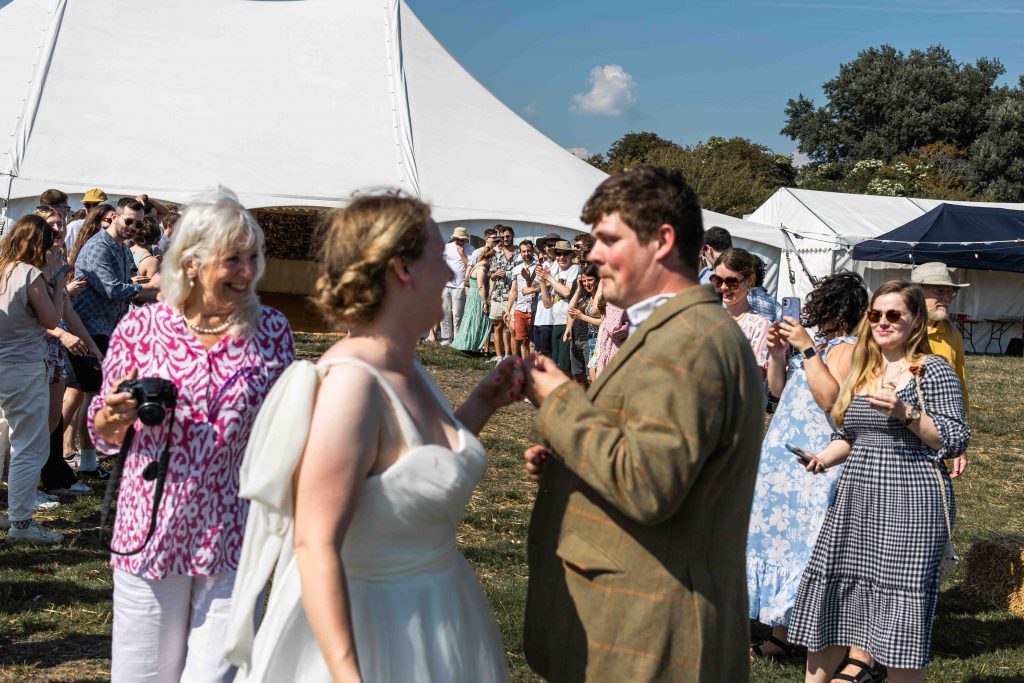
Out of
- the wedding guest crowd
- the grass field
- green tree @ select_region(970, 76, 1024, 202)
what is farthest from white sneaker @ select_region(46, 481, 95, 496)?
green tree @ select_region(970, 76, 1024, 202)

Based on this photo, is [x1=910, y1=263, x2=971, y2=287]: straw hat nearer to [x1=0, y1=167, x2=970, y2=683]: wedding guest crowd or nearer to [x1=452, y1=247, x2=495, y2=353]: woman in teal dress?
[x1=0, y1=167, x2=970, y2=683]: wedding guest crowd

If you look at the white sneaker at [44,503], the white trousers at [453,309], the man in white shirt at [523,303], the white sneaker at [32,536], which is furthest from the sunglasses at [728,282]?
the white trousers at [453,309]

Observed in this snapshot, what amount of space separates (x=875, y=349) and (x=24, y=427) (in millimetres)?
5058

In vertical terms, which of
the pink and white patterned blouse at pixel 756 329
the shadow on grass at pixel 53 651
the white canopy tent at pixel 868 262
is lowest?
the shadow on grass at pixel 53 651

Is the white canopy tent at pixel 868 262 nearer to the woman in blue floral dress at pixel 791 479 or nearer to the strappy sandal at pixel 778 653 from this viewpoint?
the woman in blue floral dress at pixel 791 479

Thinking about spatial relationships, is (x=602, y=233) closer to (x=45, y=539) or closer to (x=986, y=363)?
(x=45, y=539)

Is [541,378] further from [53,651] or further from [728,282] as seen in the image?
[53,651]

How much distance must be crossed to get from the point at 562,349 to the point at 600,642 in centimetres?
1012

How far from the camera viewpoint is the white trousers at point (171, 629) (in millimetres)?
2930

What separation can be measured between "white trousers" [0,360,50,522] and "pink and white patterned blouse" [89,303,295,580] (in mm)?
3540

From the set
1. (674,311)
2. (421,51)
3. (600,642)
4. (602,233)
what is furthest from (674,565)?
(421,51)

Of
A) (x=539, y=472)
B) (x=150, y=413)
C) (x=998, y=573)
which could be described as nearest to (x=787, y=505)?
(x=998, y=573)

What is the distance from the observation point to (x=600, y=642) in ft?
7.32

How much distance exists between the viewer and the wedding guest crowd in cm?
207
